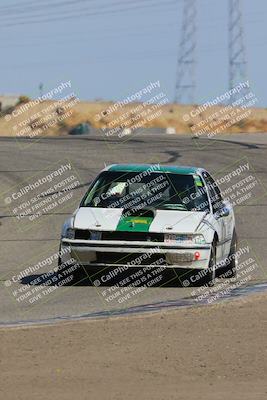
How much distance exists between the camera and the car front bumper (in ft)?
42.4

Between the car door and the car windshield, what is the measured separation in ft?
0.62

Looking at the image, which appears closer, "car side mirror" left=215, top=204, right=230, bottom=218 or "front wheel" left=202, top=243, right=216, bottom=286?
"front wheel" left=202, top=243, right=216, bottom=286

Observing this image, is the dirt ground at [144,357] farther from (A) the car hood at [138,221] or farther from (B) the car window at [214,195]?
(B) the car window at [214,195]

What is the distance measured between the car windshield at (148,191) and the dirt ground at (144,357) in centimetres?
295

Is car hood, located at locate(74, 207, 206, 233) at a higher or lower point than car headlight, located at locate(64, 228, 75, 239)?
lower

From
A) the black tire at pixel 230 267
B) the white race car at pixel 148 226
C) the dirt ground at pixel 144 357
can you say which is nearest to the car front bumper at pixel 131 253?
the white race car at pixel 148 226

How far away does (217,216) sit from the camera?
550 inches

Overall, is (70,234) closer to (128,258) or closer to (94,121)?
(128,258)

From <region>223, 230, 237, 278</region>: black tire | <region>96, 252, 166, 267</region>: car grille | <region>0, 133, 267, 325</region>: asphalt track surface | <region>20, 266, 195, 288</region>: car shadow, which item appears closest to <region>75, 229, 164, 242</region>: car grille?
<region>96, 252, 166, 267</region>: car grille

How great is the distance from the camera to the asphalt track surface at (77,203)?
38.7 feet

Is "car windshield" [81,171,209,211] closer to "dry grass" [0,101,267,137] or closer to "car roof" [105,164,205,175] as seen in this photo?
"car roof" [105,164,205,175]

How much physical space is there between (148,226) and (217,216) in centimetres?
129

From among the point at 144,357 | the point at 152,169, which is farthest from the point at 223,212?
the point at 144,357

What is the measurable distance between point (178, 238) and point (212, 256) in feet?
1.77
